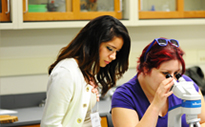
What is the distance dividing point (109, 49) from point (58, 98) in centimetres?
39

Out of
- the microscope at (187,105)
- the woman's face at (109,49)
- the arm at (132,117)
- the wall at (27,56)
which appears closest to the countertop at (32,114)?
the wall at (27,56)

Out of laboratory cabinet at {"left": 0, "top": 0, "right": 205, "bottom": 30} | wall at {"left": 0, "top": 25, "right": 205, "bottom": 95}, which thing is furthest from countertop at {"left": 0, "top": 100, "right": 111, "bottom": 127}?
laboratory cabinet at {"left": 0, "top": 0, "right": 205, "bottom": 30}

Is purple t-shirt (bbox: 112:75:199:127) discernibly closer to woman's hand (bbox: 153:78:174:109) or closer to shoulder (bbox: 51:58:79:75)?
woman's hand (bbox: 153:78:174:109)

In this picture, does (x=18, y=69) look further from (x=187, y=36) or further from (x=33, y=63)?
(x=187, y=36)

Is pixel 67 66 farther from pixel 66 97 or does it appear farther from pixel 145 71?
pixel 145 71

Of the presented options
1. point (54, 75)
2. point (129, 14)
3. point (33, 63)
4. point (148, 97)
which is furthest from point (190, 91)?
point (33, 63)

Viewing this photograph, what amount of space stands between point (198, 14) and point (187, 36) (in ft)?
1.14

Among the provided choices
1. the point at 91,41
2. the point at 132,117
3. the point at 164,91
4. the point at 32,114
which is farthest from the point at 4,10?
the point at 164,91

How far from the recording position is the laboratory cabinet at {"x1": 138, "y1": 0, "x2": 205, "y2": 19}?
9.55 ft

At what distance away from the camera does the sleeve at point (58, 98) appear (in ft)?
4.66

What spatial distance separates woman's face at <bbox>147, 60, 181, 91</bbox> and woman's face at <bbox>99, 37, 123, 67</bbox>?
0.74 feet

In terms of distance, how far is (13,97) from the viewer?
2.79m

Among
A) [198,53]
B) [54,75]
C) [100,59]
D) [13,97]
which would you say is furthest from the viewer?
[198,53]

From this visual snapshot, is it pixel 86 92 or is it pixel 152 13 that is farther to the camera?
pixel 152 13
